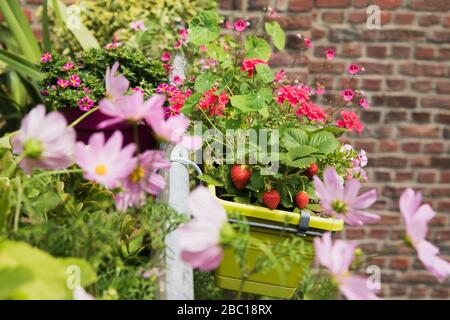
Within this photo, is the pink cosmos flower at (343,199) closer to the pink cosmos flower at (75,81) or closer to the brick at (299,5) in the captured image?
the pink cosmos flower at (75,81)

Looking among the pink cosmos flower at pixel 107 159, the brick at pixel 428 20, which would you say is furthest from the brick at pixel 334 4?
the pink cosmos flower at pixel 107 159

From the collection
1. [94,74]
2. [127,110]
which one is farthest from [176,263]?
[94,74]

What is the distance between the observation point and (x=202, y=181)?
4.24 ft

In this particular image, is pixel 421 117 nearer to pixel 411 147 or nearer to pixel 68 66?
pixel 411 147

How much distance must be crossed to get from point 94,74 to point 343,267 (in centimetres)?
121

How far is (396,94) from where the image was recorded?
2.90m

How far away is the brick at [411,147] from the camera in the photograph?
9.64ft

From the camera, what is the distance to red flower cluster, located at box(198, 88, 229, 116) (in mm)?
1409

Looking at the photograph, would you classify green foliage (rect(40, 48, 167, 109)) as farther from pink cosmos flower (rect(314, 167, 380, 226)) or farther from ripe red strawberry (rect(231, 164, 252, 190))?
pink cosmos flower (rect(314, 167, 380, 226))

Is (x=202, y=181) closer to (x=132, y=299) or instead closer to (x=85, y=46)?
(x=132, y=299)

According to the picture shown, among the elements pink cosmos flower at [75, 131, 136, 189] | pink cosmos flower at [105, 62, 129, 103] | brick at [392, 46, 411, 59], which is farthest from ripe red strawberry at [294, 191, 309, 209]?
brick at [392, 46, 411, 59]

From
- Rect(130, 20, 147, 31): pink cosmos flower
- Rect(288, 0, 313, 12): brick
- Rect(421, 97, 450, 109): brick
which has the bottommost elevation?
Rect(421, 97, 450, 109): brick

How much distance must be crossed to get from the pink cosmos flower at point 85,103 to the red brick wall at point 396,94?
131 cm
